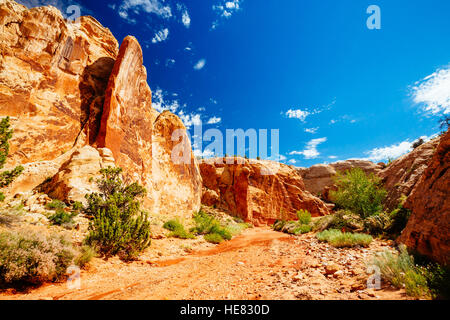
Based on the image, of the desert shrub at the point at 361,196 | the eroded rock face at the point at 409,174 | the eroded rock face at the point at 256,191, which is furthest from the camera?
the eroded rock face at the point at 256,191

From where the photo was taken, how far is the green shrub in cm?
639

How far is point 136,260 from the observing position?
20.4 ft

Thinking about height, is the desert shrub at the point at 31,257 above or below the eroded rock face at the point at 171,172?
below

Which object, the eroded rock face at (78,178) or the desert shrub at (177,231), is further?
the desert shrub at (177,231)

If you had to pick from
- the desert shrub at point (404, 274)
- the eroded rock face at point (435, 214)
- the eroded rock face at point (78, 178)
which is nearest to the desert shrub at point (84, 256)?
the eroded rock face at point (78, 178)

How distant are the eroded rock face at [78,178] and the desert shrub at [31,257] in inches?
151

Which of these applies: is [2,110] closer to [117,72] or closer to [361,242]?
[117,72]

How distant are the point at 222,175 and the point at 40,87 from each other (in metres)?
23.8

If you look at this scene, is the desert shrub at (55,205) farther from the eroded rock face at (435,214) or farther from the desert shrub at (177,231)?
the eroded rock face at (435,214)

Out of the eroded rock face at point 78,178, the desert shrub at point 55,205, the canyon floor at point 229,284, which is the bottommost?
the canyon floor at point 229,284

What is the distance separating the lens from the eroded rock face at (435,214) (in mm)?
3385

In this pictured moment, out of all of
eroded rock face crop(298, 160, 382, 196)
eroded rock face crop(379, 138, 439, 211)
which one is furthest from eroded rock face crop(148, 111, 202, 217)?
eroded rock face crop(298, 160, 382, 196)

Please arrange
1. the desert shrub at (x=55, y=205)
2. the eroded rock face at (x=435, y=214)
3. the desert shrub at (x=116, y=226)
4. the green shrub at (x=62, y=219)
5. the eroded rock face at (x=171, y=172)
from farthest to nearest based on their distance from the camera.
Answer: the eroded rock face at (x=171, y=172)
the desert shrub at (x=55, y=205)
the green shrub at (x=62, y=219)
the desert shrub at (x=116, y=226)
the eroded rock face at (x=435, y=214)
